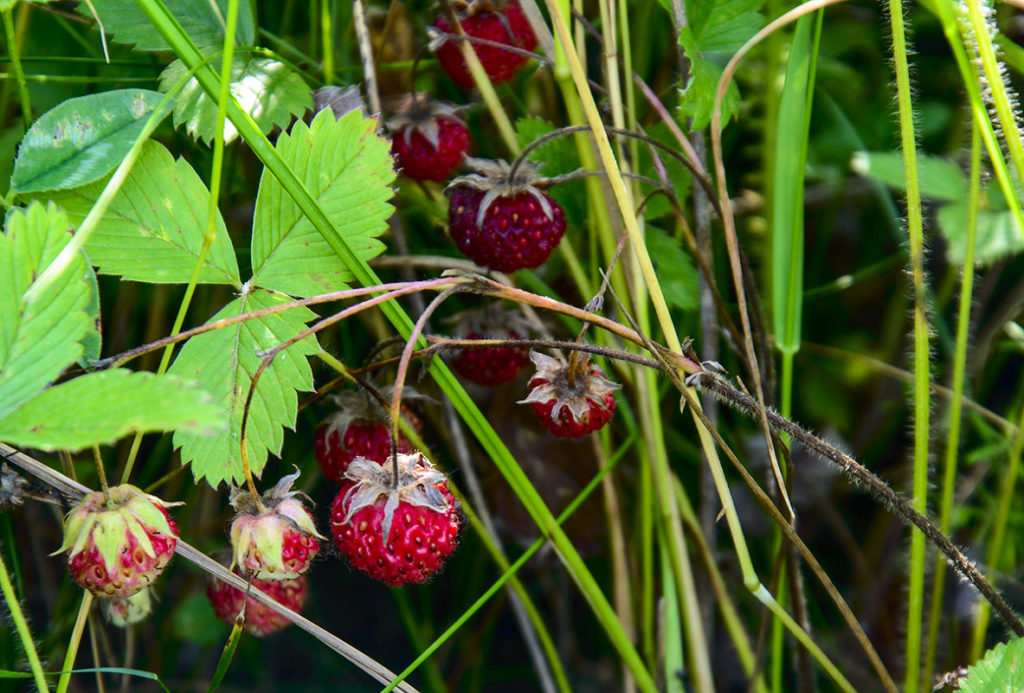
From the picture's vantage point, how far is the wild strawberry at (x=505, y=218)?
794mm

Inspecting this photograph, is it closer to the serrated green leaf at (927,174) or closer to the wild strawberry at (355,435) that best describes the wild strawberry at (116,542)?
the wild strawberry at (355,435)

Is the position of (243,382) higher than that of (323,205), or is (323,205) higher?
(323,205)

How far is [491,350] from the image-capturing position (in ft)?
2.84

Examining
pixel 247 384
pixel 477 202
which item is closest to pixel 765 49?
pixel 477 202

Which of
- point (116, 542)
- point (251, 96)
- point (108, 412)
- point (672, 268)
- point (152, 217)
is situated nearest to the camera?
point (108, 412)

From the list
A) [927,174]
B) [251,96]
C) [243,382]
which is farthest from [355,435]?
[927,174]

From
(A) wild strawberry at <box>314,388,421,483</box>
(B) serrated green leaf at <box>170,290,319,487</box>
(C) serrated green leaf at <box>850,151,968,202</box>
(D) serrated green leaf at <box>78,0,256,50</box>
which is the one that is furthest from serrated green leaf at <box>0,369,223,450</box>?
(C) serrated green leaf at <box>850,151,968,202</box>

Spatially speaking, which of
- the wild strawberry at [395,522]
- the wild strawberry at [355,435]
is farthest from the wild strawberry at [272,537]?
the wild strawberry at [355,435]

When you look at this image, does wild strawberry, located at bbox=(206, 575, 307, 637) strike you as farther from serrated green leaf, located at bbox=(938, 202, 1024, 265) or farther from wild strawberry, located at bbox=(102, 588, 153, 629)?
serrated green leaf, located at bbox=(938, 202, 1024, 265)

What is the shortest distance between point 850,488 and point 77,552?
45.3 inches

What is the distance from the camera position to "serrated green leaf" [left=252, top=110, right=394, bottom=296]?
734 mm

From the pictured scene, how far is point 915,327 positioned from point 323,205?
54 centimetres

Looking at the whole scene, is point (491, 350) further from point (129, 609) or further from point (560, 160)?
point (129, 609)

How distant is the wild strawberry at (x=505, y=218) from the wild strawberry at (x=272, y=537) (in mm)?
285
